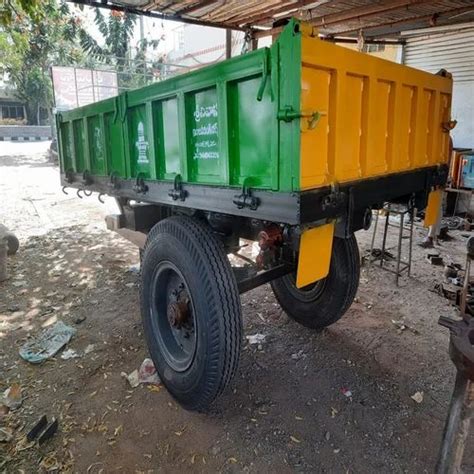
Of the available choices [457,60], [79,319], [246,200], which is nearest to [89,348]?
[79,319]

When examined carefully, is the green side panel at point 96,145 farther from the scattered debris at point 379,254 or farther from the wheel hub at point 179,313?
the scattered debris at point 379,254

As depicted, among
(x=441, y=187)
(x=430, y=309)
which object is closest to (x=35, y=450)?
(x=441, y=187)

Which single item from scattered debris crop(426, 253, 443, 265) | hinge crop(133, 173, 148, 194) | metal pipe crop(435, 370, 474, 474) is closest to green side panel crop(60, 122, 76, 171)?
hinge crop(133, 173, 148, 194)

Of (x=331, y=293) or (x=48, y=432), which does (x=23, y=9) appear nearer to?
(x=48, y=432)

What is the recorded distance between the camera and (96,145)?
11.9ft

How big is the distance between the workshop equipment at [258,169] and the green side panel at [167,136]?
0.04 ft

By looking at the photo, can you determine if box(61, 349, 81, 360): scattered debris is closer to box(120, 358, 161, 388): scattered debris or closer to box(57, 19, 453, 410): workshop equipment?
box(120, 358, 161, 388): scattered debris

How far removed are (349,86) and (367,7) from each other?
3337 mm

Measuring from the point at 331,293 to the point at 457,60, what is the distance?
21.9ft

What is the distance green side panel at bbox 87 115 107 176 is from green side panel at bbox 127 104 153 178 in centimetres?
53

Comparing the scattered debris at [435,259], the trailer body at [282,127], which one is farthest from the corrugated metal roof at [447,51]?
the trailer body at [282,127]

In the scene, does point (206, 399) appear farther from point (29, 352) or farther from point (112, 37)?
point (112, 37)

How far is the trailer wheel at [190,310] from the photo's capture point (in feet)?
7.75

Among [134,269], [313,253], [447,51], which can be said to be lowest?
[134,269]
